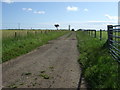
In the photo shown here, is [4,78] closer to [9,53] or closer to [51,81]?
[51,81]

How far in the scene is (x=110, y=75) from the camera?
6.64m

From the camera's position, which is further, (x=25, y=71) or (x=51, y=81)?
(x=25, y=71)

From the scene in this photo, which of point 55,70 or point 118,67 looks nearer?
point 118,67

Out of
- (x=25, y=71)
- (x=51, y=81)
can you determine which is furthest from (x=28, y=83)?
(x=25, y=71)

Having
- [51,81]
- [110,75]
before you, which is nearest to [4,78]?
[51,81]

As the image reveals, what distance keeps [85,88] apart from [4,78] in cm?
320

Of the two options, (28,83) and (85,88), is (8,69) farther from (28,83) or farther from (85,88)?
(85,88)

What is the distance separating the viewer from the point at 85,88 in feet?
20.7

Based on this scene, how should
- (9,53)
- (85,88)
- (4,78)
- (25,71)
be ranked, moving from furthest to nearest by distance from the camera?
(9,53) → (25,71) → (4,78) → (85,88)

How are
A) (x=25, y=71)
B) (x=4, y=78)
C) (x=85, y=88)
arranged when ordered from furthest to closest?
(x=25, y=71), (x=4, y=78), (x=85, y=88)

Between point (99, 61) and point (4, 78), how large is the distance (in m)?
3.99

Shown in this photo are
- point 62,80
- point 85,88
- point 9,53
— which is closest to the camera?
point 85,88

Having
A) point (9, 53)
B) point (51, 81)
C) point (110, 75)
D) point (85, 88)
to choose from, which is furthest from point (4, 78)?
point (9, 53)

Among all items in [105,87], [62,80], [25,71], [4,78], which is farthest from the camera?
[25,71]
